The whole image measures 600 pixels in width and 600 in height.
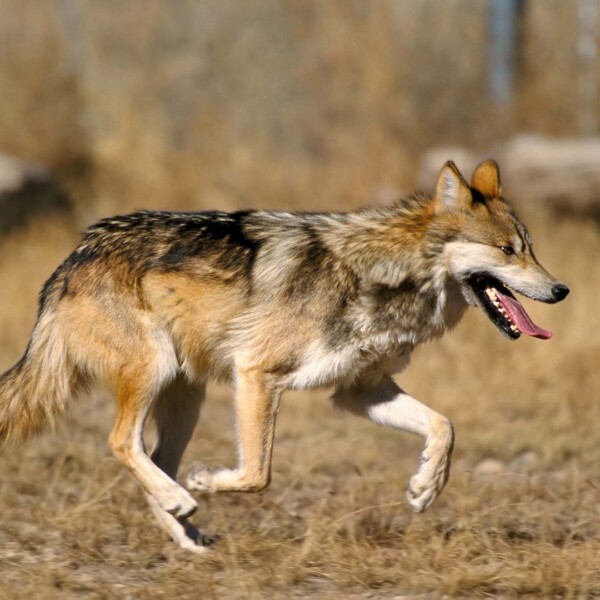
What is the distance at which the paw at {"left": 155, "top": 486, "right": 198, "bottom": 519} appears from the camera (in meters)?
5.02

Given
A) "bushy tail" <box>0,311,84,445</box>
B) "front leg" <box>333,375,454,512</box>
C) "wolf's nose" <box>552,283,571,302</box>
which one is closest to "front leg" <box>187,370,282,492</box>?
"front leg" <box>333,375,454,512</box>

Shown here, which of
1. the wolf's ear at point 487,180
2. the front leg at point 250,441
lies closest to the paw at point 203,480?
the front leg at point 250,441

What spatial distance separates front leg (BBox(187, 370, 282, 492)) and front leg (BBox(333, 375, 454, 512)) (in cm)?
47

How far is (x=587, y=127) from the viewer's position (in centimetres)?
1288

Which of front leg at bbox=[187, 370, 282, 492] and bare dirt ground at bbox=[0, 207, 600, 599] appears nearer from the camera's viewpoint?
bare dirt ground at bbox=[0, 207, 600, 599]

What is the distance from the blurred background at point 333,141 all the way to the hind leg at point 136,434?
5.00 ft

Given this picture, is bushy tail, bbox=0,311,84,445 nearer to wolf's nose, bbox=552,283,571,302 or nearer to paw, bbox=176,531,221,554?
paw, bbox=176,531,221,554

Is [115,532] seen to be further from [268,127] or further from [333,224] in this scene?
[268,127]

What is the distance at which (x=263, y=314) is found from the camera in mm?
5227

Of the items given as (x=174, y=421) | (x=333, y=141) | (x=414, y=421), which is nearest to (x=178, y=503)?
(x=174, y=421)

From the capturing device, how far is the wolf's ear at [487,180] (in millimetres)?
Result: 5434

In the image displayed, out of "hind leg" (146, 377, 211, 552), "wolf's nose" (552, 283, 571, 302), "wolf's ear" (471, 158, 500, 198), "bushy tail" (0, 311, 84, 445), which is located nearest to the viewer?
"wolf's nose" (552, 283, 571, 302)

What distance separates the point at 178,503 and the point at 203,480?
149 mm

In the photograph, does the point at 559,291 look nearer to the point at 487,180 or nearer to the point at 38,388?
the point at 487,180
